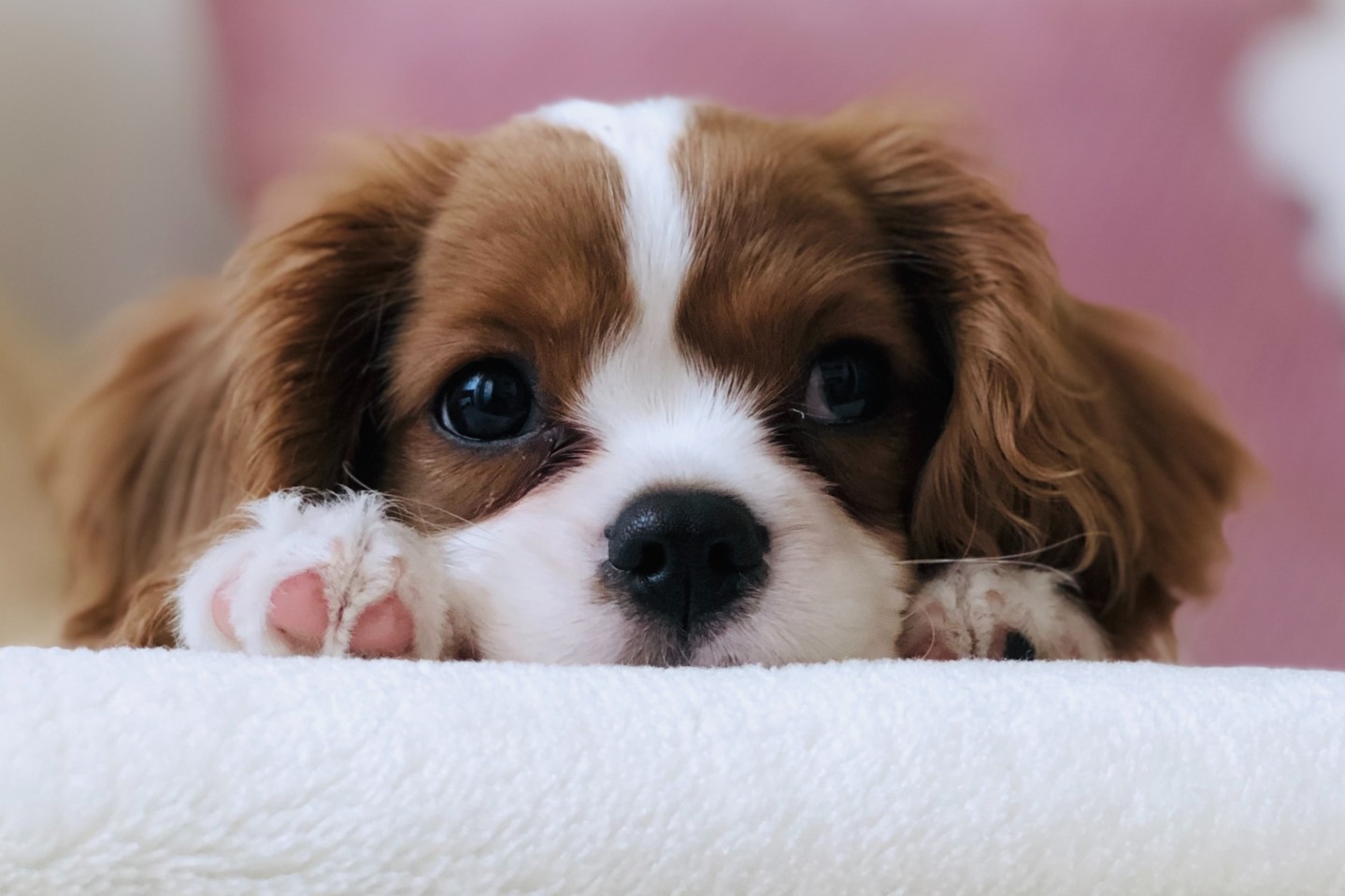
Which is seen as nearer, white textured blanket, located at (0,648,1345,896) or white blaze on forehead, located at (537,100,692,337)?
white textured blanket, located at (0,648,1345,896)

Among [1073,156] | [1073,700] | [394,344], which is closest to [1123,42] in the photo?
[1073,156]

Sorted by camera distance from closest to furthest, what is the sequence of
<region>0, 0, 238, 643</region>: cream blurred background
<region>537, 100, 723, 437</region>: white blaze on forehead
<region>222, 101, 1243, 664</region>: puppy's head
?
<region>222, 101, 1243, 664</region>: puppy's head → <region>537, 100, 723, 437</region>: white blaze on forehead → <region>0, 0, 238, 643</region>: cream blurred background

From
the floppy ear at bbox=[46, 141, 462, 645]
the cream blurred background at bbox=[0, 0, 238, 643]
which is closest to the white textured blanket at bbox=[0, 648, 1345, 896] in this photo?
the floppy ear at bbox=[46, 141, 462, 645]

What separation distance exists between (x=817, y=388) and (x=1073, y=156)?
4.34 ft

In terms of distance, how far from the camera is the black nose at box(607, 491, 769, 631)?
1.07 metres

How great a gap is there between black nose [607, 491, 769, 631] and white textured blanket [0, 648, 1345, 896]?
223 millimetres

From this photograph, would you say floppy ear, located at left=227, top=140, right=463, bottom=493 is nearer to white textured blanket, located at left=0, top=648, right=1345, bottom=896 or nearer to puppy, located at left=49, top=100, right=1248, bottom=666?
puppy, located at left=49, top=100, right=1248, bottom=666

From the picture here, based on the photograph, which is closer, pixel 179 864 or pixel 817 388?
pixel 179 864

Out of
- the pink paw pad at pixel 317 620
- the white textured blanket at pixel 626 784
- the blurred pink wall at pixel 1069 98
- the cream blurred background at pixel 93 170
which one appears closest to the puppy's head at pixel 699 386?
the pink paw pad at pixel 317 620

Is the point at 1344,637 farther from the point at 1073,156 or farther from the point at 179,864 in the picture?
the point at 179,864

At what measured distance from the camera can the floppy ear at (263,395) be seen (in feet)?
4.55

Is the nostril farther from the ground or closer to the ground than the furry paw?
farther from the ground

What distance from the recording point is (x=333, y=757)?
73 cm

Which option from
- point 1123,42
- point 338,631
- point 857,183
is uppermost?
point 1123,42
